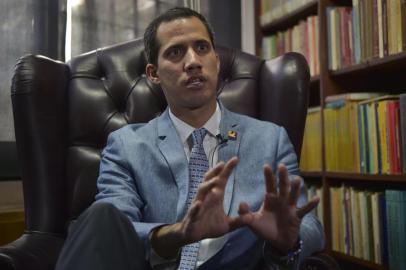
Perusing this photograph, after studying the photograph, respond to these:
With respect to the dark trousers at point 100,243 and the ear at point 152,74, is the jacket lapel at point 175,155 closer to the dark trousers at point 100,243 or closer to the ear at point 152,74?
the ear at point 152,74

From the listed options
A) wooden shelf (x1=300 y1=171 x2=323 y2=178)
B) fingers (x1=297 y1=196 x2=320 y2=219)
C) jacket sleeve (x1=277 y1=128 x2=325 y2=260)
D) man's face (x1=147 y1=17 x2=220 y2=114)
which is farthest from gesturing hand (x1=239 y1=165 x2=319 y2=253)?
wooden shelf (x1=300 y1=171 x2=323 y2=178)

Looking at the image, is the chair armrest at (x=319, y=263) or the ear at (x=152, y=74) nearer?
the chair armrest at (x=319, y=263)

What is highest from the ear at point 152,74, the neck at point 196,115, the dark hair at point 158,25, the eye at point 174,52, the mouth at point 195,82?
the dark hair at point 158,25

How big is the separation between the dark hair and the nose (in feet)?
0.40

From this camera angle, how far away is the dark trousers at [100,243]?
0.86 m

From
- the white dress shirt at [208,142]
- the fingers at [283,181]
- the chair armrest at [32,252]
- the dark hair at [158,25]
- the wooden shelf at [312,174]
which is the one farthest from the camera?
the wooden shelf at [312,174]

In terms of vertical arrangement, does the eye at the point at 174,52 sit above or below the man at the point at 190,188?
above

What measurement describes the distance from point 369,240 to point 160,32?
122 centimetres

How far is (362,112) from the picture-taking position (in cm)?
187

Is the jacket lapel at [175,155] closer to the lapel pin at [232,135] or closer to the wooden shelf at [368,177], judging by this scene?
the lapel pin at [232,135]

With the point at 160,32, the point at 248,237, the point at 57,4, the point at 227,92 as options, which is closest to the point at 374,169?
the point at 227,92

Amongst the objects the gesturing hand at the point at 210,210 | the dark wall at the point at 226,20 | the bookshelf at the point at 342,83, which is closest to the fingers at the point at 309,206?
the gesturing hand at the point at 210,210

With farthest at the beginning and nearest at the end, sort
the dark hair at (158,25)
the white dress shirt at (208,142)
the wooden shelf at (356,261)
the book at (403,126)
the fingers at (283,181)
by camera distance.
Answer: the wooden shelf at (356,261) < the book at (403,126) < the dark hair at (158,25) < the white dress shirt at (208,142) < the fingers at (283,181)

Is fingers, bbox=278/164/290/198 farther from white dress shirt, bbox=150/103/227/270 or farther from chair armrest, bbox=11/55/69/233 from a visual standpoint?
chair armrest, bbox=11/55/69/233
